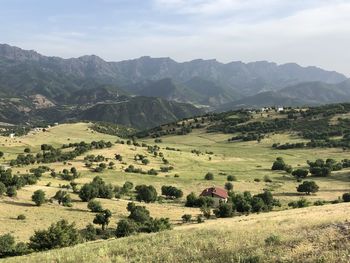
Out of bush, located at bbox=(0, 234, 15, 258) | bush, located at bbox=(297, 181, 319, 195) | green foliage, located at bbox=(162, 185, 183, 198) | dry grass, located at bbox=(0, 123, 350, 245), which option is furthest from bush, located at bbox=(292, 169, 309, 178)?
bush, located at bbox=(0, 234, 15, 258)

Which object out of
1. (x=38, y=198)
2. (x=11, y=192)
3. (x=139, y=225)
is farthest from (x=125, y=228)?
(x=11, y=192)

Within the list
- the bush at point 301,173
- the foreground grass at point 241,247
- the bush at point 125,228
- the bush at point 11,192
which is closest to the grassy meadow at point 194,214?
the foreground grass at point 241,247

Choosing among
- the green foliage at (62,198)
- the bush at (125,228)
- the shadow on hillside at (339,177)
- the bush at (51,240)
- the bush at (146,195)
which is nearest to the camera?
the bush at (51,240)

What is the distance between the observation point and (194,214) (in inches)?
3376

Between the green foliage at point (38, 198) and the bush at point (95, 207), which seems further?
the bush at point (95, 207)

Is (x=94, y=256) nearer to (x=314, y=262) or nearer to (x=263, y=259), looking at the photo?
(x=263, y=259)

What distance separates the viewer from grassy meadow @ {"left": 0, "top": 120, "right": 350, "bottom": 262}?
960 inches

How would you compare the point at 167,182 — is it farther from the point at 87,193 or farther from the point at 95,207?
the point at 95,207

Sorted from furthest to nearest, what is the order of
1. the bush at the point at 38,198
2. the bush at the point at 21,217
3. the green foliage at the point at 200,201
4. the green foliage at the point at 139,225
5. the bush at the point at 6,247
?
the green foliage at the point at 200,201, the bush at the point at 38,198, the bush at the point at 21,217, the green foliage at the point at 139,225, the bush at the point at 6,247

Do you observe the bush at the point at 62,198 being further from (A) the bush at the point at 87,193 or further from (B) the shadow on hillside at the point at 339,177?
(B) the shadow on hillside at the point at 339,177

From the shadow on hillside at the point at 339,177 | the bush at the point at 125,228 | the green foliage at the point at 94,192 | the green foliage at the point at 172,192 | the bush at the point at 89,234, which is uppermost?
the bush at the point at 125,228

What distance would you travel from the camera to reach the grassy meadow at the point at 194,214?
24.4 meters

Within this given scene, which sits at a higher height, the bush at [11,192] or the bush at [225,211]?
the bush at [11,192]

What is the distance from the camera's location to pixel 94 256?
26297mm
